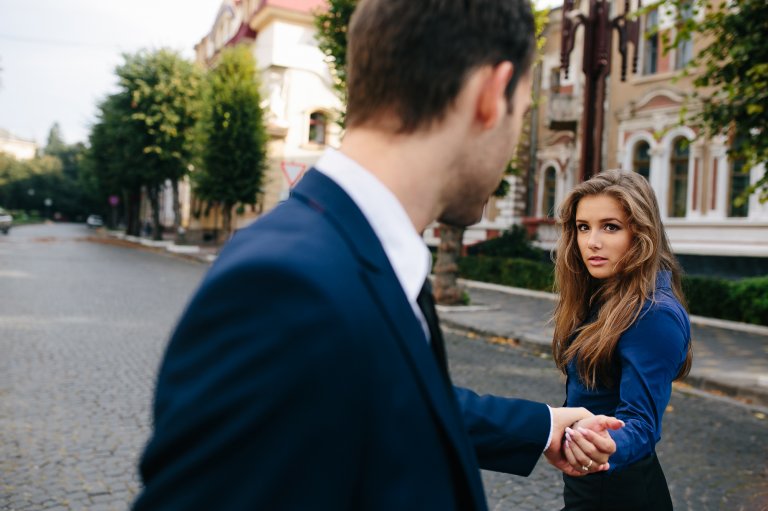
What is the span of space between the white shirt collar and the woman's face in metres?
1.41

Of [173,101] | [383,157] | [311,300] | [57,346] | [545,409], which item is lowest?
[57,346]

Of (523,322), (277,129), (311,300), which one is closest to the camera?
(311,300)

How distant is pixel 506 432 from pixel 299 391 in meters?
1.05

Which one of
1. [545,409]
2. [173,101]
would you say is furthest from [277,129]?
[545,409]

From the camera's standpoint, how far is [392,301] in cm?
102

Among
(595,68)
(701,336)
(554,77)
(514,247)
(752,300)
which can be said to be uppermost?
(554,77)

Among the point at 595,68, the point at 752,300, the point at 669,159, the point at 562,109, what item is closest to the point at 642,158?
the point at 669,159

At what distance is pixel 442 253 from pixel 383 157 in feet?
43.5

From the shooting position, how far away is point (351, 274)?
38.6 inches

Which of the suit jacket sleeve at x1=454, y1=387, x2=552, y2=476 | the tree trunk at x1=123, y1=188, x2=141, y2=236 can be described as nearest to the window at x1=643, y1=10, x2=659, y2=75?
the suit jacket sleeve at x1=454, y1=387, x2=552, y2=476

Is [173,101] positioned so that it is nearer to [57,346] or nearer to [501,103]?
[57,346]

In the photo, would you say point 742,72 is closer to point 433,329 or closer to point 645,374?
point 645,374

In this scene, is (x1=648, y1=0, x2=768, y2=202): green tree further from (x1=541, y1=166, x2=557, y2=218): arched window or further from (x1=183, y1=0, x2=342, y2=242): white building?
(x1=183, y1=0, x2=342, y2=242): white building

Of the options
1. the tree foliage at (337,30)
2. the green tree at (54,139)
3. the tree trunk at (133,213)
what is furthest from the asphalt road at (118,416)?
the green tree at (54,139)
